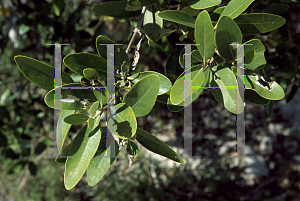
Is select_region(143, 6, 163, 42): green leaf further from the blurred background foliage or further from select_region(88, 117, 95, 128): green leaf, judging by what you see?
the blurred background foliage

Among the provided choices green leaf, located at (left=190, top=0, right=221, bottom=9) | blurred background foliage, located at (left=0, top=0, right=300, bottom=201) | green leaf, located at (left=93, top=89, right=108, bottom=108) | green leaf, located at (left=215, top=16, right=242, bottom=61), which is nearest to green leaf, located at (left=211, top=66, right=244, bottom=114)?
green leaf, located at (left=215, top=16, right=242, bottom=61)

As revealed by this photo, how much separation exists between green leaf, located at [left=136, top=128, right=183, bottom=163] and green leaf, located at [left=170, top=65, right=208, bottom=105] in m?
0.11

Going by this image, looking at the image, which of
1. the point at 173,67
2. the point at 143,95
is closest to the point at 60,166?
the point at 173,67

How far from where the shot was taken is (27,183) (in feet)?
7.79

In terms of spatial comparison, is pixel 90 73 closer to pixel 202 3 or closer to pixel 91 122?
pixel 91 122

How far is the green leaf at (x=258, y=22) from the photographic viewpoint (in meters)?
0.52

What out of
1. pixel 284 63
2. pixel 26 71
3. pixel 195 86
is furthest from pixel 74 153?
pixel 284 63

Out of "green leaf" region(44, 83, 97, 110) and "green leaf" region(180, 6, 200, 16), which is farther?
"green leaf" region(180, 6, 200, 16)

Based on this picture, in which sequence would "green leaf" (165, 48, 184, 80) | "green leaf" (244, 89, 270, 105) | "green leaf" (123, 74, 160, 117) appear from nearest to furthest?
"green leaf" (123, 74, 160, 117) → "green leaf" (244, 89, 270, 105) → "green leaf" (165, 48, 184, 80)

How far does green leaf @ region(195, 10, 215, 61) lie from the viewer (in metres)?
0.47

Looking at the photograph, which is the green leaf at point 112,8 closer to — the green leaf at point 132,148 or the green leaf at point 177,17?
the green leaf at point 177,17

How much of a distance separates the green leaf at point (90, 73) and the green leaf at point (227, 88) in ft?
0.86

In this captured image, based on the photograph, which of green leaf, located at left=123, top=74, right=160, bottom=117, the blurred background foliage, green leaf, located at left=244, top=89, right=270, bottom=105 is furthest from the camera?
the blurred background foliage

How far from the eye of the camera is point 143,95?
48 centimetres
